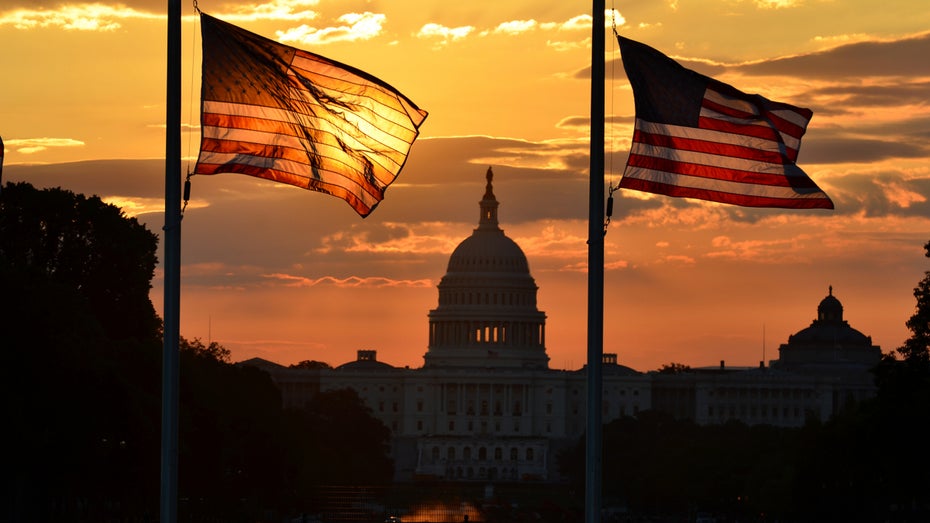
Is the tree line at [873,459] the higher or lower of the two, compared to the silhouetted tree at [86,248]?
lower

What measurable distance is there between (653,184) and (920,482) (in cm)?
6361

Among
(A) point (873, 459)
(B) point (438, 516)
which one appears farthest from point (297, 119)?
(B) point (438, 516)

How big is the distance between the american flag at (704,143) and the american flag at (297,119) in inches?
166

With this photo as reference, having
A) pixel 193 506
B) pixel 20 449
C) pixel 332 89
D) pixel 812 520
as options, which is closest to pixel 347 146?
pixel 332 89

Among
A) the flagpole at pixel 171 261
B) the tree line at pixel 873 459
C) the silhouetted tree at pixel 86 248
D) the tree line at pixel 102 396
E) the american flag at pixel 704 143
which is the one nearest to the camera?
the flagpole at pixel 171 261

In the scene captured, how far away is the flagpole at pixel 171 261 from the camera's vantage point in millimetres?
49781

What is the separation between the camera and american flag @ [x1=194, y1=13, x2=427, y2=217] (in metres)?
50.6

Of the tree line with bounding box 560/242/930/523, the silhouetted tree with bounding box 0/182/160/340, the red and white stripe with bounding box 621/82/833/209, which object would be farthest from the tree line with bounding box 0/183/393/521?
the red and white stripe with bounding box 621/82/833/209

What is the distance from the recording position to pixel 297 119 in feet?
168

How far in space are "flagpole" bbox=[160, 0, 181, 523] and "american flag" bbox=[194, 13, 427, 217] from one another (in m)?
0.64

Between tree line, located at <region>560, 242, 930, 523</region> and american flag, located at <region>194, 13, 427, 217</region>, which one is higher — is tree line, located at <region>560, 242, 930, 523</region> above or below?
below

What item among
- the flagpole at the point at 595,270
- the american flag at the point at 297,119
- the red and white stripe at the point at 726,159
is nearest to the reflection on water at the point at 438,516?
the red and white stripe at the point at 726,159

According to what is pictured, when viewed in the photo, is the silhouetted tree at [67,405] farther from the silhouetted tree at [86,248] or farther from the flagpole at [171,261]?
the flagpole at [171,261]

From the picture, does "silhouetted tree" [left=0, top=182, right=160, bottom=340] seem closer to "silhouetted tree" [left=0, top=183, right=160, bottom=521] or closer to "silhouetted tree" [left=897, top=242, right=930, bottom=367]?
"silhouetted tree" [left=0, top=183, right=160, bottom=521]
